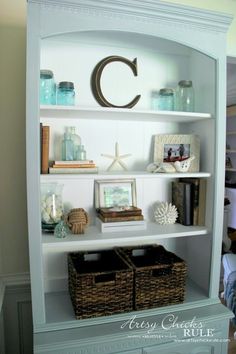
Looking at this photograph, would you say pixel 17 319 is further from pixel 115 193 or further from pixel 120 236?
pixel 115 193

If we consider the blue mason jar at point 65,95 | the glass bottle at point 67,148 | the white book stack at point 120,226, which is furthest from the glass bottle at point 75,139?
the white book stack at point 120,226

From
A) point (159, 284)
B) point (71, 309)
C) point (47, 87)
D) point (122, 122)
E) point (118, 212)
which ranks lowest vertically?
point (71, 309)

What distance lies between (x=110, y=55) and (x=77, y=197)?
Result: 826mm

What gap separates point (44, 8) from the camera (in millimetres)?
1153

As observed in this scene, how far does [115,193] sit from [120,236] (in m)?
0.31

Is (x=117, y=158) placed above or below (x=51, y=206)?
above

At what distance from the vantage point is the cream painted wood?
119 cm

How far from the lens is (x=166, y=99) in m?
1.60

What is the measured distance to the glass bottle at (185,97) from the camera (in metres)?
1.60

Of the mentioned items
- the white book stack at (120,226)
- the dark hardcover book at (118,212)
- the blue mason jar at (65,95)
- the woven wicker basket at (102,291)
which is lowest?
the woven wicker basket at (102,291)

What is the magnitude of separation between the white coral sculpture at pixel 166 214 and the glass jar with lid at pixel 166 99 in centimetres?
57

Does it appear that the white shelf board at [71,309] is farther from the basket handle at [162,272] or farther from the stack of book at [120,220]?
the stack of book at [120,220]

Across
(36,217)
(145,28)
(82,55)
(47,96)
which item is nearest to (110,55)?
(82,55)

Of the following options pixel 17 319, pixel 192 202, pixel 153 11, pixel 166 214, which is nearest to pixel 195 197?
pixel 192 202
